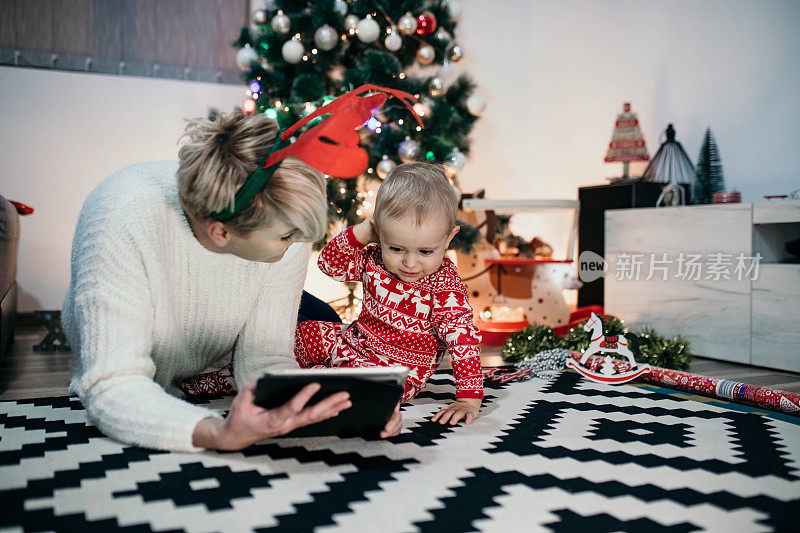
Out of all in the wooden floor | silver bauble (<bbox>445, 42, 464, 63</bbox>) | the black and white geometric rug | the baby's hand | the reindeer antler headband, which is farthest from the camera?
silver bauble (<bbox>445, 42, 464, 63</bbox>)

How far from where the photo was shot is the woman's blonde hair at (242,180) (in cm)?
100

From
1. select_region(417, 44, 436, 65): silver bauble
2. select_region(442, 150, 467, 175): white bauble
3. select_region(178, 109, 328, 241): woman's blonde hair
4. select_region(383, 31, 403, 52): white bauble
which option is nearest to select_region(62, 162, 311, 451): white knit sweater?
select_region(178, 109, 328, 241): woman's blonde hair

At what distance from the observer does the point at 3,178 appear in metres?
2.72

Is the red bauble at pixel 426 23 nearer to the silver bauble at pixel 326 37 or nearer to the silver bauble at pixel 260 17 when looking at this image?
the silver bauble at pixel 326 37

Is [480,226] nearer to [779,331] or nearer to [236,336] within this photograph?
[779,331]

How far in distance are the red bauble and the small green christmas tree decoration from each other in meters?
1.14

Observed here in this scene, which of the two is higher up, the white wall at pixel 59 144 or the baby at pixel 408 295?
the white wall at pixel 59 144

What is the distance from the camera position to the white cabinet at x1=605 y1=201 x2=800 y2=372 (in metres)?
1.92

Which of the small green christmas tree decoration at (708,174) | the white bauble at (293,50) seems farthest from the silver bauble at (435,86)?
the small green christmas tree decoration at (708,174)

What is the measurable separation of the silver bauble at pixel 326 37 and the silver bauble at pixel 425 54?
1.17 ft

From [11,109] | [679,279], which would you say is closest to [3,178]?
[11,109]

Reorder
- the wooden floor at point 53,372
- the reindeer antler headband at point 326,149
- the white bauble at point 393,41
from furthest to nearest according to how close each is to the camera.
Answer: the white bauble at point 393,41, the wooden floor at point 53,372, the reindeer antler headband at point 326,149

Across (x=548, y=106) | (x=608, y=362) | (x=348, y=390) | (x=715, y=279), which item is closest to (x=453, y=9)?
(x=548, y=106)

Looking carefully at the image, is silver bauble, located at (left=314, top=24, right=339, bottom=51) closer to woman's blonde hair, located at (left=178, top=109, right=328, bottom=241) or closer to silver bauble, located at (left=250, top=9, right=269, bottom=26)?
silver bauble, located at (left=250, top=9, right=269, bottom=26)
